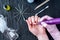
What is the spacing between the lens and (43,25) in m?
1.07

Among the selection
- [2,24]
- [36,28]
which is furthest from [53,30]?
[2,24]

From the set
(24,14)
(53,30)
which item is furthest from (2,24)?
(53,30)

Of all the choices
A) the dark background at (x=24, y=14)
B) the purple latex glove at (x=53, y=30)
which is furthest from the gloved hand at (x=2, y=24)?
the purple latex glove at (x=53, y=30)

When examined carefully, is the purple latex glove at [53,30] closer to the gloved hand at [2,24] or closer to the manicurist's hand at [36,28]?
the manicurist's hand at [36,28]

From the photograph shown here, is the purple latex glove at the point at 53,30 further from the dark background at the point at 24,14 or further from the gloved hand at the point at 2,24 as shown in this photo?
the gloved hand at the point at 2,24

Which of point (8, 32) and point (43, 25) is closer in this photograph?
point (43, 25)

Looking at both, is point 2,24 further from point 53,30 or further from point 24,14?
point 53,30

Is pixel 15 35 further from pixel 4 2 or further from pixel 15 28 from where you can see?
pixel 4 2

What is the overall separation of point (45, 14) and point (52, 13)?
0.03 m

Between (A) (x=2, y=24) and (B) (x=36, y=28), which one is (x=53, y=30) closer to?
(B) (x=36, y=28)

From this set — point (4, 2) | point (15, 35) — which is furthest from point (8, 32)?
point (4, 2)

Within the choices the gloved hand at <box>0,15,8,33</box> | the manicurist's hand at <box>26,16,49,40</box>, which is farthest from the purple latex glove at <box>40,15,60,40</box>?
the gloved hand at <box>0,15,8,33</box>

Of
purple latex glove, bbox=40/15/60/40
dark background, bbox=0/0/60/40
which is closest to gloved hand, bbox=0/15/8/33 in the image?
dark background, bbox=0/0/60/40

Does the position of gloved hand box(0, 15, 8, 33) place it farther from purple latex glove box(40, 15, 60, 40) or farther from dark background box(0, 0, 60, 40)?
purple latex glove box(40, 15, 60, 40)
